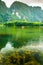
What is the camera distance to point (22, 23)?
2.02 m

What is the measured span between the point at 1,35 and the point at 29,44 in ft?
1.33

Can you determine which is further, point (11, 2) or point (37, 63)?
point (11, 2)

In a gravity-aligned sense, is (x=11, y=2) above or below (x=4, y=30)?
above

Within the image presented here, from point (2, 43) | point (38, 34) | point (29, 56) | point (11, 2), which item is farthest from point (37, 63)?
point (11, 2)

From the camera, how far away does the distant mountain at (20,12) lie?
6.68 feet

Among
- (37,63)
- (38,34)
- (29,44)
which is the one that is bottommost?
(37,63)

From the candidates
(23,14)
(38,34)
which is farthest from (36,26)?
(23,14)

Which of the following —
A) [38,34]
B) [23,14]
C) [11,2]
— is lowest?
[38,34]

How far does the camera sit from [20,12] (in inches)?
80.7

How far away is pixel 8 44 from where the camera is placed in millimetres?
1939

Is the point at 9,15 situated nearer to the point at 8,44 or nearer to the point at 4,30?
the point at 4,30

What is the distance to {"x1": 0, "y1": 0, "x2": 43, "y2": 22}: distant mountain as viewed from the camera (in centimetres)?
204

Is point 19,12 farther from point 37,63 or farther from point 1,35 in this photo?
point 37,63

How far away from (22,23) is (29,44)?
316mm
